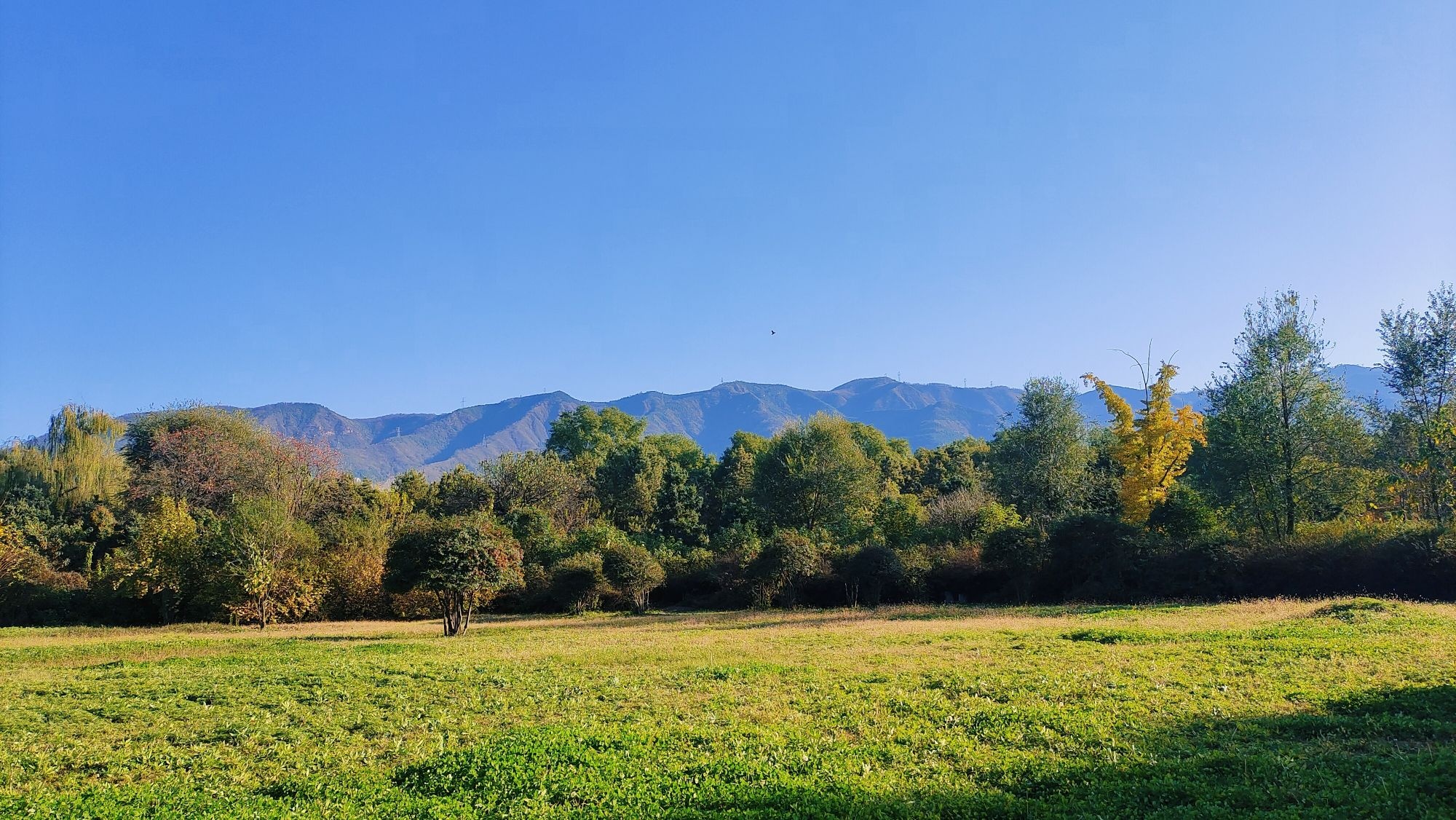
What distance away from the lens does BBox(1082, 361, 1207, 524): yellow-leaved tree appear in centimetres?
4131

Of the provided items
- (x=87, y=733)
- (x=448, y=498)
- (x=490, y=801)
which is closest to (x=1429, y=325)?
(x=490, y=801)

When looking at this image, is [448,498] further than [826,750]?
Yes

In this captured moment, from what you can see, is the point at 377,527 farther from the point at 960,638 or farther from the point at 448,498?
the point at 960,638

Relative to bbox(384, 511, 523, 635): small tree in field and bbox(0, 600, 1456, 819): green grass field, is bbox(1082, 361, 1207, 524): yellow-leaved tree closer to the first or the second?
bbox(0, 600, 1456, 819): green grass field

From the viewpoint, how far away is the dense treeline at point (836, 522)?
32.9 meters


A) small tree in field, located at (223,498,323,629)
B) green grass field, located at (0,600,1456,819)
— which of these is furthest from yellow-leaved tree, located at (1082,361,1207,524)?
small tree in field, located at (223,498,323,629)

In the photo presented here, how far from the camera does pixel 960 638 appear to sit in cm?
2156

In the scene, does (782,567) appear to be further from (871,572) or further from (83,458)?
(83,458)

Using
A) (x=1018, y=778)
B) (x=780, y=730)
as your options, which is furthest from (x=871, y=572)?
(x=1018, y=778)

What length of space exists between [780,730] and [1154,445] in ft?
129

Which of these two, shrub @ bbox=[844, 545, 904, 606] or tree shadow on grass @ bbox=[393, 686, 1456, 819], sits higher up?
tree shadow on grass @ bbox=[393, 686, 1456, 819]

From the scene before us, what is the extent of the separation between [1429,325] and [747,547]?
34980mm

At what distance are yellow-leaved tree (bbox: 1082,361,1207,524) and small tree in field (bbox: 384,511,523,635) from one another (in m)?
32.9

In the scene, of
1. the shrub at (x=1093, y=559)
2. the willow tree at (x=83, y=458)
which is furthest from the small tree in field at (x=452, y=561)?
the willow tree at (x=83, y=458)
